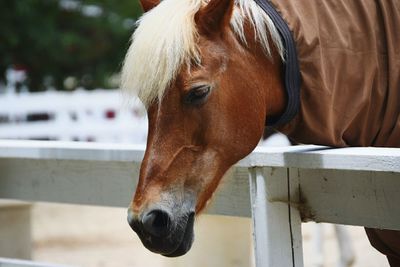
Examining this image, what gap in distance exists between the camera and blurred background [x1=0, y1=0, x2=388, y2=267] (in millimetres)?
6281

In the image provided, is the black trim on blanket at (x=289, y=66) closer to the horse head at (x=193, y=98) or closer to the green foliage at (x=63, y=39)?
the horse head at (x=193, y=98)

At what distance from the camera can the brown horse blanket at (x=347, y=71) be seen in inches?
128

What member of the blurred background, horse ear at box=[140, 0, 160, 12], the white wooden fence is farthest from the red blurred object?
horse ear at box=[140, 0, 160, 12]

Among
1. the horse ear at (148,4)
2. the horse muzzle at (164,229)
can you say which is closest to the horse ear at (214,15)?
the horse ear at (148,4)

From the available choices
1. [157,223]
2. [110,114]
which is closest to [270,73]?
[157,223]

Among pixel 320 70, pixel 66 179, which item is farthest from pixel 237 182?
pixel 66 179

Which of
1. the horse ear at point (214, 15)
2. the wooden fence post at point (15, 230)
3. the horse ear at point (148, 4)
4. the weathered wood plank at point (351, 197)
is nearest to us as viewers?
the weathered wood plank at point (351, 197)

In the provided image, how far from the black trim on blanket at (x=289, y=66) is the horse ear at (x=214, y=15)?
171 mm

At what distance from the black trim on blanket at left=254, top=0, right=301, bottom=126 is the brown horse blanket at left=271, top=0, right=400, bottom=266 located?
3 cm

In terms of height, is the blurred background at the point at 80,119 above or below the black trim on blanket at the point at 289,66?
below

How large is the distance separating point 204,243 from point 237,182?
2.32m

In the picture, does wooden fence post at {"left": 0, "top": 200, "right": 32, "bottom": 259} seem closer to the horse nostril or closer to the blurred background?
the blurred background

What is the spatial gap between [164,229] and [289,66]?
0.74 metres

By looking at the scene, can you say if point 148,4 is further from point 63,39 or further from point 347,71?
point 63,39
